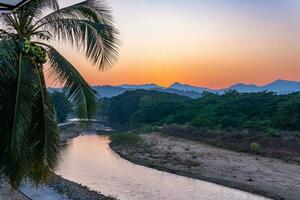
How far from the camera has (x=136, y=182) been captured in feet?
92.3

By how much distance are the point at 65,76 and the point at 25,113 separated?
4.77ft

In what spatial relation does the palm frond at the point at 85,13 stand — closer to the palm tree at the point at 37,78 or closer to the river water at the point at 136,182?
the palm tree at the point at 37,78

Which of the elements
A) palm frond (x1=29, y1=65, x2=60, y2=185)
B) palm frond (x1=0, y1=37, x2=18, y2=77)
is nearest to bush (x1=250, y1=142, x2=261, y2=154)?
palm frond (x1=29, y1=65, x2=60, y2=185)

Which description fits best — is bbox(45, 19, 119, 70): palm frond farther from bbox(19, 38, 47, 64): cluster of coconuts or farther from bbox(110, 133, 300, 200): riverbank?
bbox(110, 133, 300, 200): riverbank

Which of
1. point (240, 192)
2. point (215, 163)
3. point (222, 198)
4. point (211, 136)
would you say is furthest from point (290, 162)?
point (211, 136)

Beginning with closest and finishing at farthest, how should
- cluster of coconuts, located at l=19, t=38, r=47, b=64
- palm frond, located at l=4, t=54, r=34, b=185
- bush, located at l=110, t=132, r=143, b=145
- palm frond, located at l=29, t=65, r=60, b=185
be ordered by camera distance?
palm frond, located at l=4, t=54, r=34, b=185
cluster of coconuts, located at l=19, t=38, r=47, b=64
palm frond, located at l=29, t=65, r=60, b=185
bush, located at l=110, t=132, r=143, b=145

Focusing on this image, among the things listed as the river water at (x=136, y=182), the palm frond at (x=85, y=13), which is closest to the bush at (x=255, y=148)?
the river water at (x=136, y=182)

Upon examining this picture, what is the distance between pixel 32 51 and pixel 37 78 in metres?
0.55

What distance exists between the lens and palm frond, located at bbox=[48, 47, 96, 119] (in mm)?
9164

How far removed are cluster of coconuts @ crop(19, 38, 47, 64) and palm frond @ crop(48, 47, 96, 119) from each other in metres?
0.48

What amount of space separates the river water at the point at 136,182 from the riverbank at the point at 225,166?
1.40 metres

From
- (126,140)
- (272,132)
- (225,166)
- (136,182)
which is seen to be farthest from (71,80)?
(126,140)

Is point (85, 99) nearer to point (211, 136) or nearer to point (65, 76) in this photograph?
point (65, 76)

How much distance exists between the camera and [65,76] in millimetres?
A: 9172
